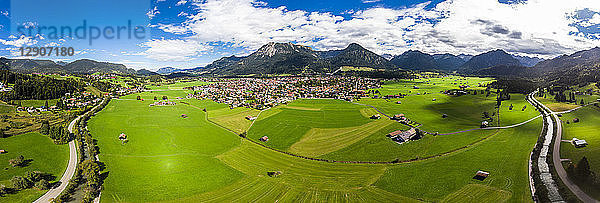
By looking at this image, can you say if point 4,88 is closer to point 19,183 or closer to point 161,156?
point 19,183

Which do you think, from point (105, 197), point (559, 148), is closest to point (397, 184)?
point (559, 148)

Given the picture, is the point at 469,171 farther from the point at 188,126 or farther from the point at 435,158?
the point at 188,126

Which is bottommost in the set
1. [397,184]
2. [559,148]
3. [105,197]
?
[105,197]

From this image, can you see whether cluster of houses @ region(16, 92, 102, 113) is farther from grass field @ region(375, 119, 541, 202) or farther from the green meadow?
grass field @ region(375, 119, 541, 202)

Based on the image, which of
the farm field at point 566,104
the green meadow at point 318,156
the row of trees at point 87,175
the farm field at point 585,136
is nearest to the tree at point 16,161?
the row of trees at point 87,175

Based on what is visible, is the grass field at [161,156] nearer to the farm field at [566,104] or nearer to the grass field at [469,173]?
the grass field at [469,173]

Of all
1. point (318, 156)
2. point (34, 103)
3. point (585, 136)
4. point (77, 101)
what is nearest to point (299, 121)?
point (318, 156)
